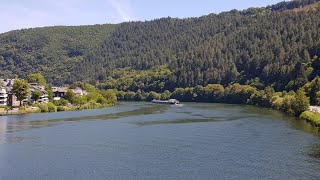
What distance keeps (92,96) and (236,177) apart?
105 meters

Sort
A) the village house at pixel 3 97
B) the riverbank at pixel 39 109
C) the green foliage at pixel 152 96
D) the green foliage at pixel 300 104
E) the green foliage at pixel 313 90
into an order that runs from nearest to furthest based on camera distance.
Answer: the green foliage at pixel 300 104 < the green foliage at pixel 313 90 < the riverbank at pixel 39 109 < the village house at pixel 3 97 < the green foliage at pixel 152 96

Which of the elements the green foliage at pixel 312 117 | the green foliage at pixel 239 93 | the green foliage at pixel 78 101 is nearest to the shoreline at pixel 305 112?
the green foliage at pixel 312 117

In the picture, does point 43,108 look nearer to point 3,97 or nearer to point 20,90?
point 20,90

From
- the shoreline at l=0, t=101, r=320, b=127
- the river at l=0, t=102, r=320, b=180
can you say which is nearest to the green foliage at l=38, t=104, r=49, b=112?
the shoreline at l=0, t=101, r=320, b=127

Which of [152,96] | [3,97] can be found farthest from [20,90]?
[152,96]

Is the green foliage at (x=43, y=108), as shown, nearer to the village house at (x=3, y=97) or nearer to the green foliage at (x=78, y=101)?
the village house at (x=3, y=97)

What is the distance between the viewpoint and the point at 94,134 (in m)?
66.6

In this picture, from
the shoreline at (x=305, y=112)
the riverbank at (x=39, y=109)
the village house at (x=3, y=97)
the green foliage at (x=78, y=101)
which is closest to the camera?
the shoreline at (x=305, y=112)

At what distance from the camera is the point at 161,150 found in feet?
173

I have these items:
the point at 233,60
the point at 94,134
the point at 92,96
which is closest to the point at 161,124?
the point at 94,134

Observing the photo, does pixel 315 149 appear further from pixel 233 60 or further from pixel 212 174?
pixel 233 60

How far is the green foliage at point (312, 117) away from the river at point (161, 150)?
157 centimetres

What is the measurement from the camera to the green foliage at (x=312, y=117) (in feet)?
231

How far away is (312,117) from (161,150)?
33.3m
